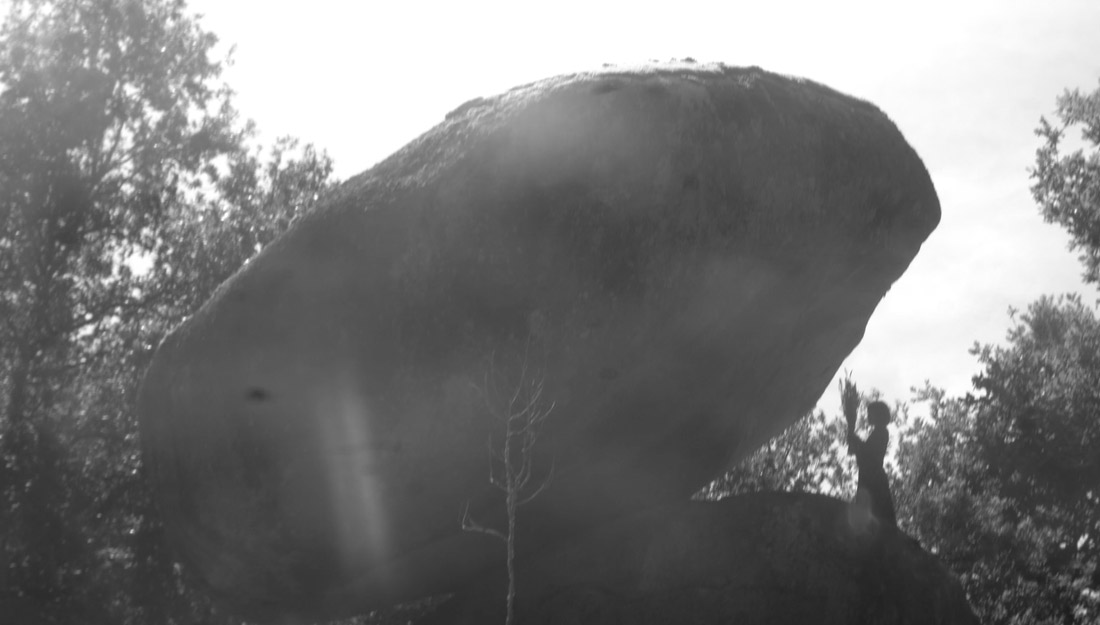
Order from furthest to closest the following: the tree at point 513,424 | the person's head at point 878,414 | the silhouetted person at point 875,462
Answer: the person's head at point 878,414 < the silhouetted person at point 875,462 < the tree at point 513,424

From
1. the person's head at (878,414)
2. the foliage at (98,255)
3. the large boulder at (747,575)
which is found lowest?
the large boulder at (747,575)

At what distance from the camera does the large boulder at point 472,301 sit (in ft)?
44.9

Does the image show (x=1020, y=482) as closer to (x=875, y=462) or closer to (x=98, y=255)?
(x=875, y=462)

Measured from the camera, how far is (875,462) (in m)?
16.1

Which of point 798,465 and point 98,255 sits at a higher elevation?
point 98,255

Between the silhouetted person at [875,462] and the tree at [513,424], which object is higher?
the tree at [513,424]

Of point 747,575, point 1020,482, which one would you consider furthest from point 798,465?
point 747,575

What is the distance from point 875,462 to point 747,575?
2454 millimetres

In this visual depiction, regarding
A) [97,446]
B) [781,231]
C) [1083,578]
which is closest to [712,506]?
[781,231]

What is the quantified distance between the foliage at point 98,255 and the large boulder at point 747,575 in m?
7.48

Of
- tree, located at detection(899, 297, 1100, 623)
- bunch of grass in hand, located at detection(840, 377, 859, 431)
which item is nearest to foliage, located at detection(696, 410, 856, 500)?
tree, located at detection(899, 297, 1100, 623)

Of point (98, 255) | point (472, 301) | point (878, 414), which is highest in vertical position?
point (98, 255)

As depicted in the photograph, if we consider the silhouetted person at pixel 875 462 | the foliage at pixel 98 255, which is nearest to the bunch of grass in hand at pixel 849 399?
the silhouetted person at pixel 875 462

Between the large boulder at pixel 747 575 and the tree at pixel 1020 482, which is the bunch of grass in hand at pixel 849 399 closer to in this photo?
the large boulder at pixel 747 575
